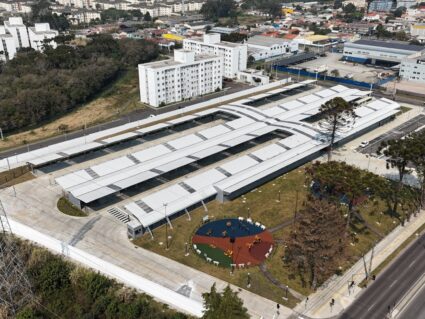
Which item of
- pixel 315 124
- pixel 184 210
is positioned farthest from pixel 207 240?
pixel 315 124

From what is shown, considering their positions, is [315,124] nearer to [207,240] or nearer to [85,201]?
[207,240]

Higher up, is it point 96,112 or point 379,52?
point 379,52

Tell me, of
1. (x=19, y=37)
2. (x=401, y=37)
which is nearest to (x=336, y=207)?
(x=19, y=37)

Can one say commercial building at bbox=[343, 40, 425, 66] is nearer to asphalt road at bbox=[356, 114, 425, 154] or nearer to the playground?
asphalt road at bbox=[356, 114, 425, 154]

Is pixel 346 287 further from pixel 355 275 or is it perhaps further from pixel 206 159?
pixel 206 159

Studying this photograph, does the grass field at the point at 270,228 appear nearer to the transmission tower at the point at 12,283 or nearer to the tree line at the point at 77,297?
the tree line at the point at 77,297

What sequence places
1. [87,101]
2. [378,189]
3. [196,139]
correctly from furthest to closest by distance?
1. [87,101]
2. [196,139]
3. [378,189]

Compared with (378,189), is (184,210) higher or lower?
lower
